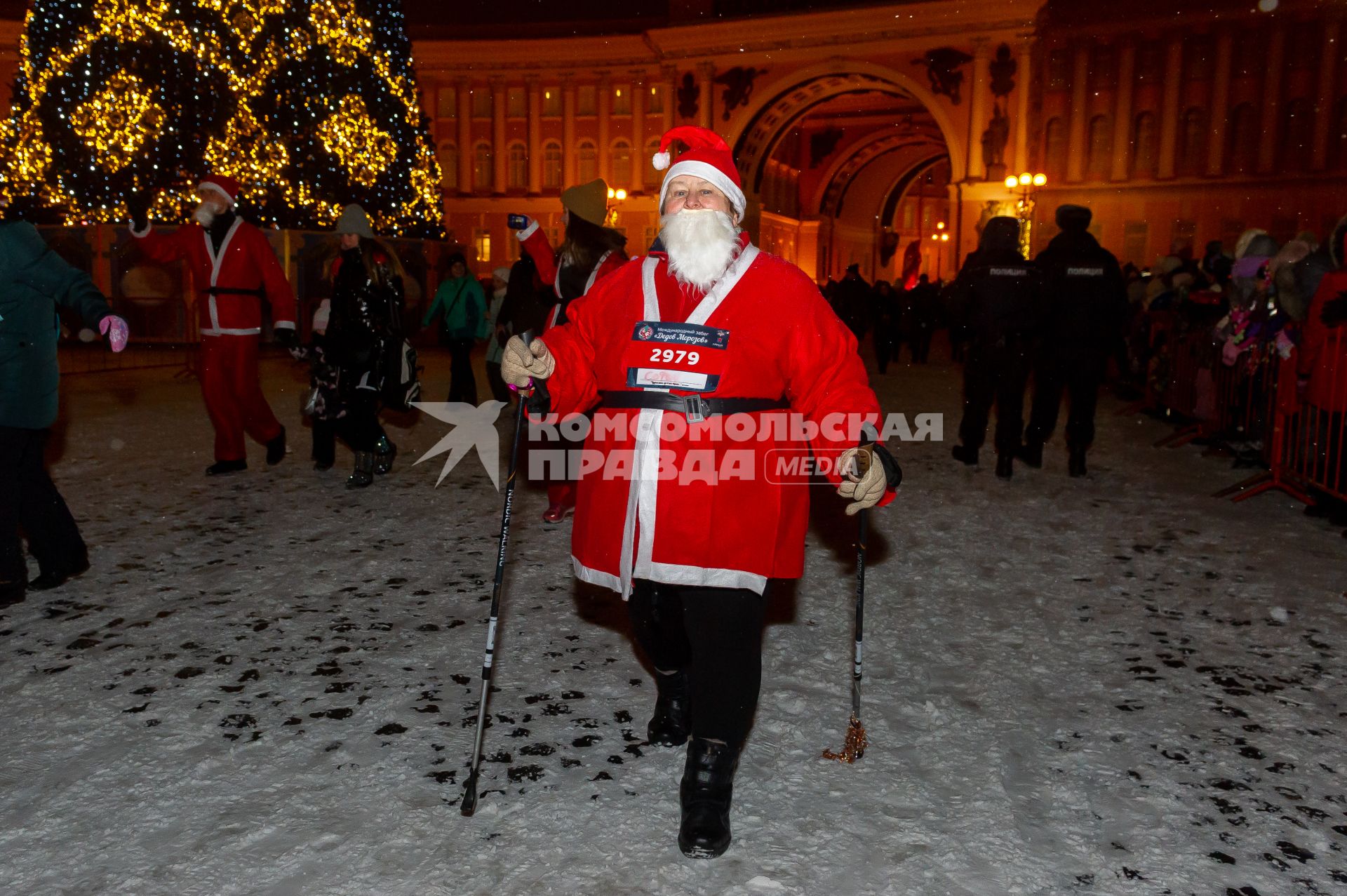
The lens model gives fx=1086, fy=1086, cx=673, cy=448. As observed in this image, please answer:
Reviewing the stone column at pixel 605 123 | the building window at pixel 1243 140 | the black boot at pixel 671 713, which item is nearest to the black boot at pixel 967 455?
the black boot at pixel 671 713

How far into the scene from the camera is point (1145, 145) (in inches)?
1581

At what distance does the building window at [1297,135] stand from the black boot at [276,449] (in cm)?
3901

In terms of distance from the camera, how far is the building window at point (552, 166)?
49.6 m

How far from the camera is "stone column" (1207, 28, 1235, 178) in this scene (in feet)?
126

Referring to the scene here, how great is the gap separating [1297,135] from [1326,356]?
36766 millimetres

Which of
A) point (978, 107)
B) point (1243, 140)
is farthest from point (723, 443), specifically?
point (1243, 140)

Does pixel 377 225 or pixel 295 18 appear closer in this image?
pixel 295 18

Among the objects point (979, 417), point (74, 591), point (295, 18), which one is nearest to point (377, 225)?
point (295, 18)

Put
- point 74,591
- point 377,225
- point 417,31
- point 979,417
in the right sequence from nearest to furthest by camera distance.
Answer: point 74,591 < point 979,417 < point 377,225 < point 417,31

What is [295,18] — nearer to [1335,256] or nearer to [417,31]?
[1335,256]

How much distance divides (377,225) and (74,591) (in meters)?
Answer: 16.3

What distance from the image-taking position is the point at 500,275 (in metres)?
10.3

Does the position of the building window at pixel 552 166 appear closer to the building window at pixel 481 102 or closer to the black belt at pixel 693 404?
the building window at pixel 481 102

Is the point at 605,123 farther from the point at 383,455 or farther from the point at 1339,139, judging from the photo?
the point at 383,455
